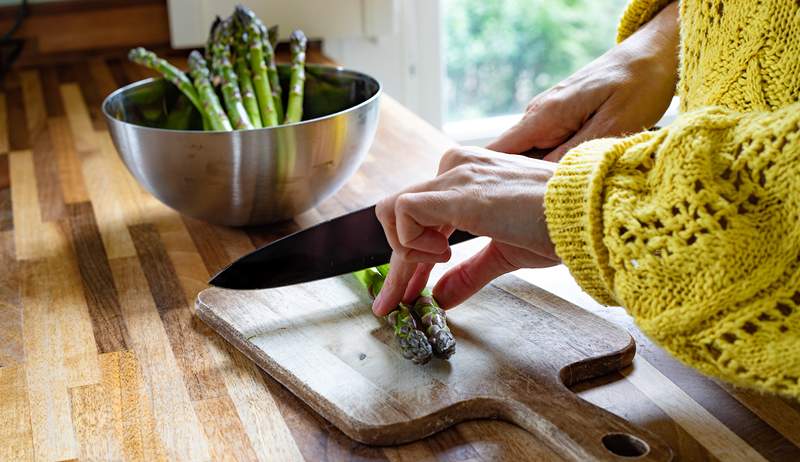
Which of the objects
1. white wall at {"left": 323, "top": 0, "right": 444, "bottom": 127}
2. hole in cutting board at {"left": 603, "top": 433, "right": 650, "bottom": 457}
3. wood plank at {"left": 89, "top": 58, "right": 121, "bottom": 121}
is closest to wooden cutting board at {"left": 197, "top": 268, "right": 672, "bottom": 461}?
hole in cutting board at {"left": 603, "top": 433, "right": 650, "bottom": 457}

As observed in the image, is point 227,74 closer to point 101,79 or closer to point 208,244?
point 208,244

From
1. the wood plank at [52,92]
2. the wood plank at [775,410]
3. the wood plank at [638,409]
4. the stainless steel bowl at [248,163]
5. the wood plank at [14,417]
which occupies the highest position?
the stainless steel bowl at [248,163]

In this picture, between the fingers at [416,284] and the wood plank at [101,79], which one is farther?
the wood plank at [101,79]

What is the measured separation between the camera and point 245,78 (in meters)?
1.42

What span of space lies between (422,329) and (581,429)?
0.22m

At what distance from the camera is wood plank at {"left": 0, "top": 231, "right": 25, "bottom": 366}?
1.02 metres

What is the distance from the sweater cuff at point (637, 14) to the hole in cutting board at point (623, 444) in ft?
1.99

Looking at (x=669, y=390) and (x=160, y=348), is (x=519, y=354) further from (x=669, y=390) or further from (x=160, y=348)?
(x=160, y=348)

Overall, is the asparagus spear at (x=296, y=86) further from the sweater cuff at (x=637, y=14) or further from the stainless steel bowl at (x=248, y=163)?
the sweater cuff at (x=637, y=14)

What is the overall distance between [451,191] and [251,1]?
1.34 meters

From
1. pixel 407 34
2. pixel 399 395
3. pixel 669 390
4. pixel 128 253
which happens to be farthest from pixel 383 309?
pixel 407 34

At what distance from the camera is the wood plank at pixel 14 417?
2.80ft

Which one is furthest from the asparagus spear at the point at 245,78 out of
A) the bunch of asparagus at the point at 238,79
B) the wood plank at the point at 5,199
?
the wood plank at the point at 5,199

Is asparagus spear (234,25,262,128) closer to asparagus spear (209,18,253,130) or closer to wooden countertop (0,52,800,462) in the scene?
asparagus spear (209,18,253,130)
